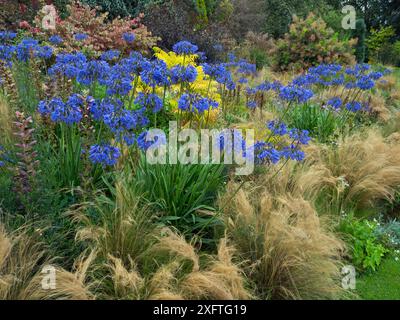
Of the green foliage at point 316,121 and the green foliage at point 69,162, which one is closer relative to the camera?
the green foliage at point 69,162

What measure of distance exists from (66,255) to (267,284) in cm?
141

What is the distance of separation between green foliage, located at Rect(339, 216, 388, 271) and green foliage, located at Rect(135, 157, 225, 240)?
1.26 meters

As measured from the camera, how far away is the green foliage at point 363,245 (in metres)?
3.63

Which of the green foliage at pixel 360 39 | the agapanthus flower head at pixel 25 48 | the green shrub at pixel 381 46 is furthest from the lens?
the green shrub at pixel 381 46

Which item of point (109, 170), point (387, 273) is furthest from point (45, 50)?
point (387, 273)

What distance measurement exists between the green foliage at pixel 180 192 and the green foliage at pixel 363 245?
1256mm

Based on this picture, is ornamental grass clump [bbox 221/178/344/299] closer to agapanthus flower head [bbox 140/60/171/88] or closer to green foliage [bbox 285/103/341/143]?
agapanthus flower head [bbox 140/60/171/88]

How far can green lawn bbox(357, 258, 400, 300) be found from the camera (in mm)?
3342

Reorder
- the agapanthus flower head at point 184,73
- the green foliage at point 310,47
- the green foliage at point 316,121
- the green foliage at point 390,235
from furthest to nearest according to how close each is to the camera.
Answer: the green foliage at point 310,47
the green foliage at point 316,121
the green foliage at point 390,235
the agapanthus flower head at point 184,73

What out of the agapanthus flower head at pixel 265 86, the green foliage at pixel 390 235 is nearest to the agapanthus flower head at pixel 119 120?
the green foliage at pixel 390 235

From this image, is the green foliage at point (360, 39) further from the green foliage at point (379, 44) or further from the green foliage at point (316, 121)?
the green foliage at point (316, 121)

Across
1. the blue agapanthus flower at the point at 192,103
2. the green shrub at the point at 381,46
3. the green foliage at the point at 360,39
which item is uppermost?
the green shrub at the point at 381,46

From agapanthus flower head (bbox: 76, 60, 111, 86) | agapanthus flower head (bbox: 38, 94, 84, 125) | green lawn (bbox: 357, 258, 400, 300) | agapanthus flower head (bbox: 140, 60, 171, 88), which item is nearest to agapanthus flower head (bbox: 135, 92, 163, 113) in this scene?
agapanthus flower head (bbox: 140, 60, 171, 88)
